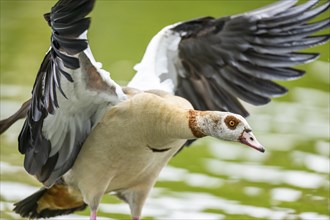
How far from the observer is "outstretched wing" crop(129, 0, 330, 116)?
8.28 m

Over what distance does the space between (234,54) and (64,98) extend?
58.3 inches

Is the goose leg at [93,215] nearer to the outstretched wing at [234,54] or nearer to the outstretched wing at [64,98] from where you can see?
the outstretched wing at [64,98]

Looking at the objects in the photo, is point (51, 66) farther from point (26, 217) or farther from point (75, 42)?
point (26, 217)

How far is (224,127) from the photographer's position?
7129 mm

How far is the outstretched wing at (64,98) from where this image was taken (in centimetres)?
673

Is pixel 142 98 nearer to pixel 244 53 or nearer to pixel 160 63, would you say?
pixel 160 63

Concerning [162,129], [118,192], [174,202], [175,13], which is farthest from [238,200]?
[175,13]

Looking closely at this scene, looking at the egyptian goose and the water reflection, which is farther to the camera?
the water reflection

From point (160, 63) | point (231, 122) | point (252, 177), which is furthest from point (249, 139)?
point (252, 177)

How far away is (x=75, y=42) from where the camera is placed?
6.73m

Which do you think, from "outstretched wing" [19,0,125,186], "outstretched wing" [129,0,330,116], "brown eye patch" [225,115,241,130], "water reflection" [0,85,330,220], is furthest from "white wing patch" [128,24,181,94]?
"brown eye patch" [225,115,241,130]

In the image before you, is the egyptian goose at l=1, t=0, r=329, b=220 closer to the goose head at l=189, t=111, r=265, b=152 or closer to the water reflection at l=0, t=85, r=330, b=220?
the goose head at l=189, t=111, r=265, b=152

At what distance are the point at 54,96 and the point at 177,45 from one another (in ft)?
4.40

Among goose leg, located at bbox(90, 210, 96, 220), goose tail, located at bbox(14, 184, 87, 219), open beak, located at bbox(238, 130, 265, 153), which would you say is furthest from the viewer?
goose tail, located at bbox(14, 184, 87, 219)
